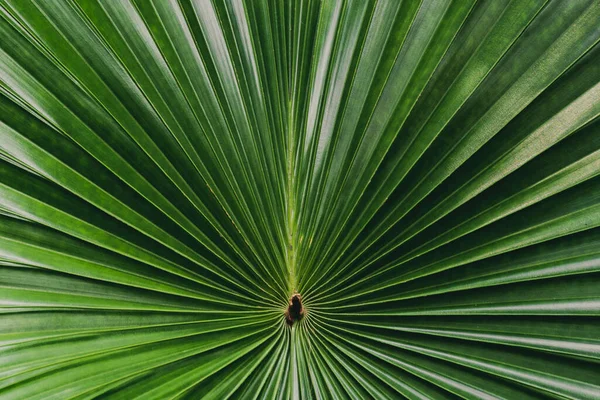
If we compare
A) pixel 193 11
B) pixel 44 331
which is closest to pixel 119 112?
pixel 193 11

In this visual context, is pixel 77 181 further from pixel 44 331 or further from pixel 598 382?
pixel 598 382

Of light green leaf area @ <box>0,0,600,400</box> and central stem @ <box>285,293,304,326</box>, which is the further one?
central stem @ <box>285,293,304,326</box>

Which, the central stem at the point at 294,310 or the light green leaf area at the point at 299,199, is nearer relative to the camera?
the light green leaf area at the point at 299,199

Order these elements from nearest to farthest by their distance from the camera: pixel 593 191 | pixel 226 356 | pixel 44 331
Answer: pixel 593 191
pixel 44 331
pixel 226 356

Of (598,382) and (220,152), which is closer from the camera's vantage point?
(598,382)

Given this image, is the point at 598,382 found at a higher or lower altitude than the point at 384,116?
lower

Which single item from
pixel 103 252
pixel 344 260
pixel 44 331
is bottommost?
pixel 44 331

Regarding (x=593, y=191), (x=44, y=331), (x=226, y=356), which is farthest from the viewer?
(x=226, y=356)

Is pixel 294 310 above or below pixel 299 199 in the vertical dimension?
below
